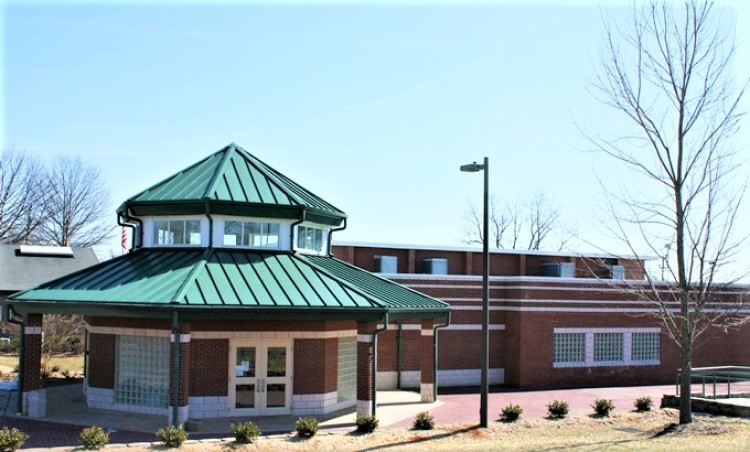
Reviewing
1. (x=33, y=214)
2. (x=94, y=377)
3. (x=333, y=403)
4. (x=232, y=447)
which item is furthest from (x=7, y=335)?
(x=232, y=447)

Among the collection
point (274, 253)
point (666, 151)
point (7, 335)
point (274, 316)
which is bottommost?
point (7, 335)

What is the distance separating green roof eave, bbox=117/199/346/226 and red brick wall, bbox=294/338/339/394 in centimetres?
407

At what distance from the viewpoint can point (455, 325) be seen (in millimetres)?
31641

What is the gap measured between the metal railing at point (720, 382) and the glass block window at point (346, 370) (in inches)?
393

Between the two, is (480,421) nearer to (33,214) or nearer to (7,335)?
(7,335)

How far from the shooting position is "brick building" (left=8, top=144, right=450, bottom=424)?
20438mm

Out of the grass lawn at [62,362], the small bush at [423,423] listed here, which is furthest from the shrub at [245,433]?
the grass lawn at [62,362]

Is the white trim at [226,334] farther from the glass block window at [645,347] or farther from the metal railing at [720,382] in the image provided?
the glass block window at [645,347]

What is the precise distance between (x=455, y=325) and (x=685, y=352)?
11.4 metres

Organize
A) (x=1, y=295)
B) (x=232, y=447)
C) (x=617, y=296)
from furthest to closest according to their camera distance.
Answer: (x=1, y=295) < (x=617, y=296) < (x=232, y=447)

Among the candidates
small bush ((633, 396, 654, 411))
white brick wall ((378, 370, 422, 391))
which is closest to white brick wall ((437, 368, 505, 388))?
white brick wall ((378, 370, 422, 391))

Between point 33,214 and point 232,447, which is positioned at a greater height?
point 33,214

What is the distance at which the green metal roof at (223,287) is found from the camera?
66.2ft

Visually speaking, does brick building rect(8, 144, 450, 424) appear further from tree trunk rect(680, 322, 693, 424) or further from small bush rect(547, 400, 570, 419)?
tree trunk rect(680, 322, 693, 424)
